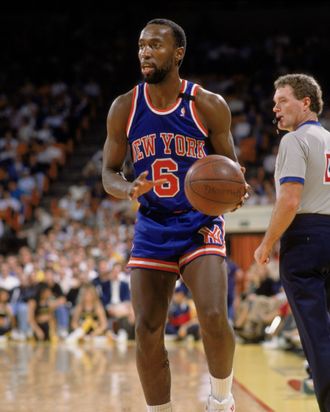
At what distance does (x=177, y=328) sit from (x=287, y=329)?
2319mm

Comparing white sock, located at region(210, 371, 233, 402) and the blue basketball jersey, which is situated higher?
the blue basketball jersey

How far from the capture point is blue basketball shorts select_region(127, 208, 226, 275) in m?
4.41

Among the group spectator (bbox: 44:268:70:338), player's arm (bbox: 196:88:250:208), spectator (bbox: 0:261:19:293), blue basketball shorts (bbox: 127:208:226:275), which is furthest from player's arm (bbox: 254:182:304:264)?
spectator (bbox: 0:261:19:293)

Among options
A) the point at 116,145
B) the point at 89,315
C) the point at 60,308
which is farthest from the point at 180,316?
the point at 116,145

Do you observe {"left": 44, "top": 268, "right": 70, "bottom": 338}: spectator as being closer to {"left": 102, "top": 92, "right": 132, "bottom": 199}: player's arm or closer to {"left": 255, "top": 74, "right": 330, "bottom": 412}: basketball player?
{"left": 102, "top": 92, "right": 132, "bottom": 199}: player's arm

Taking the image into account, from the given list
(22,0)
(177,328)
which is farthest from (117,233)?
(22,0)

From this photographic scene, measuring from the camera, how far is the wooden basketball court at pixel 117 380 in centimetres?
634

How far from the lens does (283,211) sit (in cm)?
431

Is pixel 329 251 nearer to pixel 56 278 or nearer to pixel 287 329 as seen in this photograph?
pixel 287 329

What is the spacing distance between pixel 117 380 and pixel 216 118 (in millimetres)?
4080

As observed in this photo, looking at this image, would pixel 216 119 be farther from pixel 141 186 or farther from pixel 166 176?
pixel 141 186

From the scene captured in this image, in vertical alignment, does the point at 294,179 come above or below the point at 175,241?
above

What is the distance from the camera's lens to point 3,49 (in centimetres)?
2311

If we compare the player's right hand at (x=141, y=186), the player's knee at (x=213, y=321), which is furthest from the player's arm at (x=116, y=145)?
the player's knee at (x=213, y=321)
